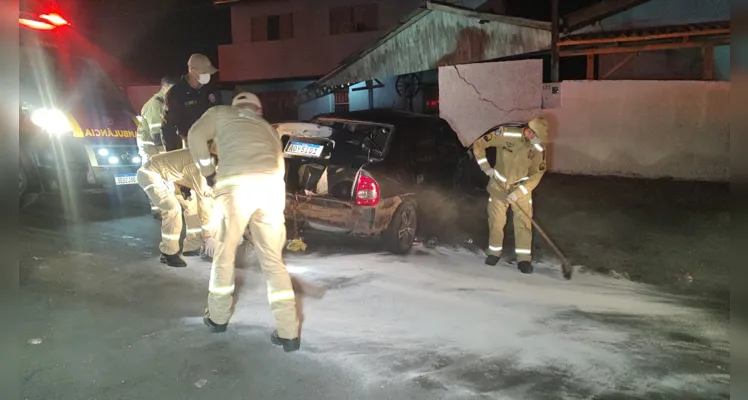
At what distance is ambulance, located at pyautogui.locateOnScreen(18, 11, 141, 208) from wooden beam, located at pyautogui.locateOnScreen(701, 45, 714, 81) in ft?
30.1

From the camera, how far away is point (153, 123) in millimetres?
7074

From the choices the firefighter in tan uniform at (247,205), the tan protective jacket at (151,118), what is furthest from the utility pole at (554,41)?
the firefighter in tan uniform at (247,205)

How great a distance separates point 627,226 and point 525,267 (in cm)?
184

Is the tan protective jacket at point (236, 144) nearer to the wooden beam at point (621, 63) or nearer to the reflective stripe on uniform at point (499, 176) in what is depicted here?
the reflective stripe on uniform at point (499, 176)

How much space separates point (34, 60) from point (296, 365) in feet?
23.3

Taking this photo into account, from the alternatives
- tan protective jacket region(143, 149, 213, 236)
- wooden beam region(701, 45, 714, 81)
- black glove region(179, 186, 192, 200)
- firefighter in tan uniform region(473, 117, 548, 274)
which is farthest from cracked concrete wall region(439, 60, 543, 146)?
tan protective jacket region(143, 149, 213, 236)

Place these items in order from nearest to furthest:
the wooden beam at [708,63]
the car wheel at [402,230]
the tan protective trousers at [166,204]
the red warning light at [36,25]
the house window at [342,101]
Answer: the tan protective trousers at [166,204], the car wheel at [402,230], the red warning light at [36,25], the wooden beam at [708,63], the house window at [342,101]

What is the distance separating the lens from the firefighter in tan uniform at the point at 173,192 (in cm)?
555

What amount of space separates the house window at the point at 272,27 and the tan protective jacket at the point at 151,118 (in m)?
15.8

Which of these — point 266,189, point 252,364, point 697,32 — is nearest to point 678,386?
point 252,364

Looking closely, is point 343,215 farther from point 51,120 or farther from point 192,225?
point 51,120

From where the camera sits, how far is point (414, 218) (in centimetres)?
702

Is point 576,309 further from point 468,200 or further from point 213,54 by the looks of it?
point 213,54

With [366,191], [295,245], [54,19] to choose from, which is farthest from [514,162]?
[54,19]
